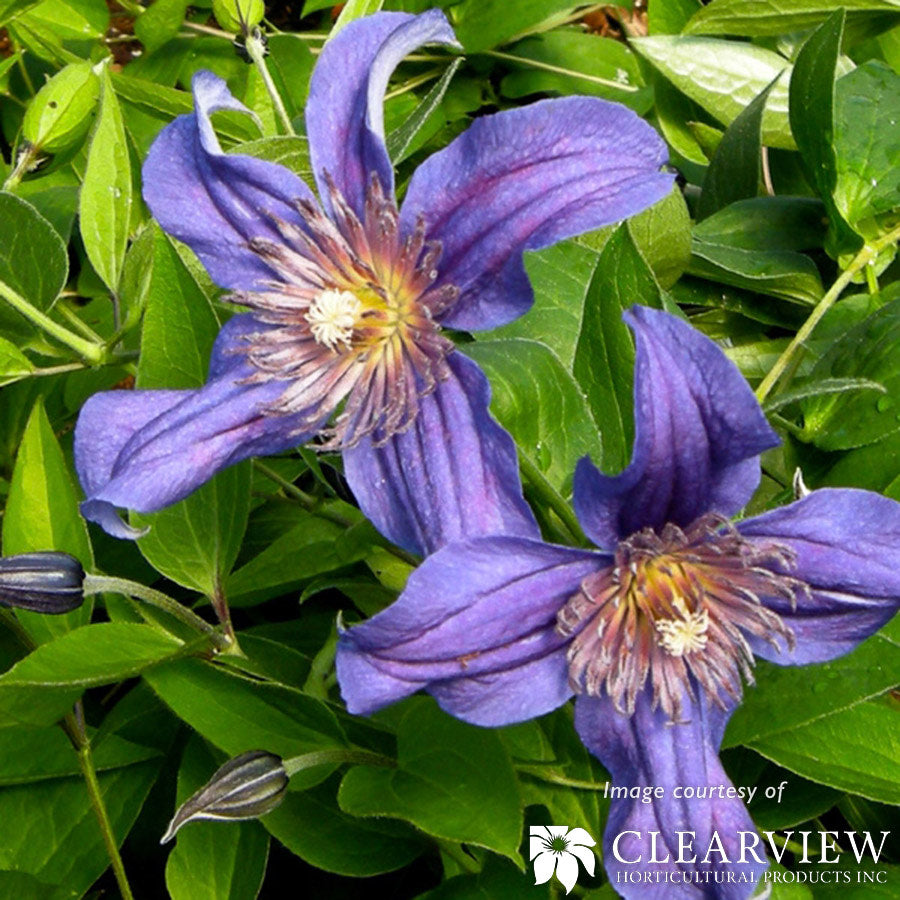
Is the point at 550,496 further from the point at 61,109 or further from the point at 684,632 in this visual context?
the point at 61,109

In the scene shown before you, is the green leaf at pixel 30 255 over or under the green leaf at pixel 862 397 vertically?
over

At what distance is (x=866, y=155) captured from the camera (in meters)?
1.25

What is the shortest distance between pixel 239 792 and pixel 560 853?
1.11ft

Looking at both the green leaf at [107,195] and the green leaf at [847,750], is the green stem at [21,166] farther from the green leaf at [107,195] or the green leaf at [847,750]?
the green leaf at [847,750]

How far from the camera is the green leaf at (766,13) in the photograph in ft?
4.92

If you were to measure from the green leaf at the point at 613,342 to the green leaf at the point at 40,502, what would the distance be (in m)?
0.52

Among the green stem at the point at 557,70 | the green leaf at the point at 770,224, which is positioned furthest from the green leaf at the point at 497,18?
the green leaf at the point at 770,224

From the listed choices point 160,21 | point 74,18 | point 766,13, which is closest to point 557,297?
point 766,13

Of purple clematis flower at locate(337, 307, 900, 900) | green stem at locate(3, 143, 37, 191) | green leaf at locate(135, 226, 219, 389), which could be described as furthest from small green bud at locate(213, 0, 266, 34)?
purple clematis flower at locate(337, 307, 900, 900)

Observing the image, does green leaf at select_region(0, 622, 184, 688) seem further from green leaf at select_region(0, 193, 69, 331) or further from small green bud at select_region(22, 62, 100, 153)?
small green bud at select_region(22, 62, 100, 153)

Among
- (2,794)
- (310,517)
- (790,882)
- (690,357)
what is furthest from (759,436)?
(2,794)

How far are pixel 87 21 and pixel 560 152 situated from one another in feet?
4.48

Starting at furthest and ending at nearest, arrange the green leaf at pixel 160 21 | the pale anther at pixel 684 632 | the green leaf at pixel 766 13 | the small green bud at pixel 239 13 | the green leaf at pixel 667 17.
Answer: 1. the green leaf at pixel 160 21
2. the green leaf at pixel 667 17
3. the green leaf at pixel 766 13
4. the small green bud at pixel 239 13
5. the pale anther at pixel 684 632

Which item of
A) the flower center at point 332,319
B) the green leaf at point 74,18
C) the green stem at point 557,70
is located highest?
the green leaf at point 74,18
